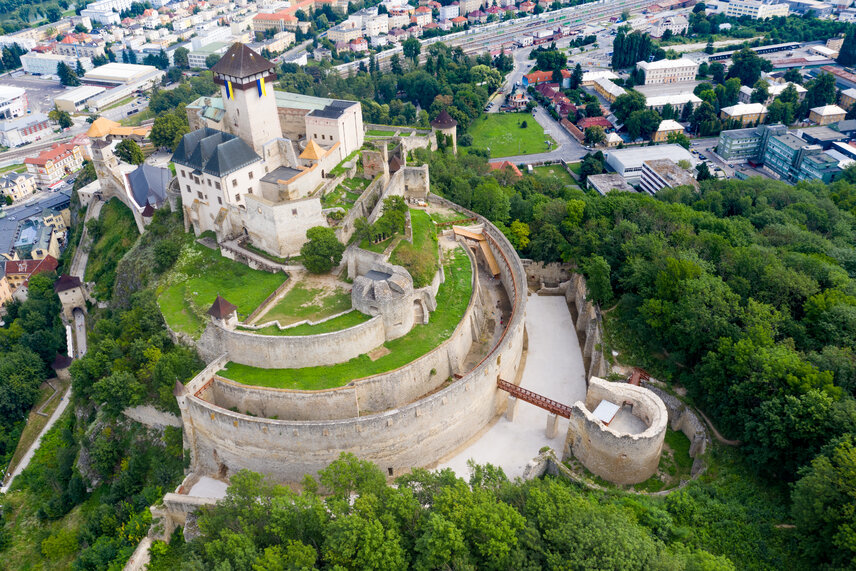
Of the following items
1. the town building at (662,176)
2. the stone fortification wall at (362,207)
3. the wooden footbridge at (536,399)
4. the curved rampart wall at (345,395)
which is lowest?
the town building at (662,176)

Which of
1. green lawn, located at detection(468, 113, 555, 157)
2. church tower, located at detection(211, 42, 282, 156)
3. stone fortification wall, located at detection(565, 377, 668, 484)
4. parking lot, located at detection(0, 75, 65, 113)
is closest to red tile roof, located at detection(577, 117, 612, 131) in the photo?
green lawn, located at detection(468, 113, 555, 157)

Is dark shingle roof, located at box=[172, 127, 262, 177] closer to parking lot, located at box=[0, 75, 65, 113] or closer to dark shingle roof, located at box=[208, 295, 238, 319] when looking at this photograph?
dark shingle roof, located at box=[208, 295, 238, 319]

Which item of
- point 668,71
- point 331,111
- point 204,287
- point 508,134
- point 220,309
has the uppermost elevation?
point 331,111

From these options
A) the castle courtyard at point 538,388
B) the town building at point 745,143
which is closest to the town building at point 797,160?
the town building at point 745,143

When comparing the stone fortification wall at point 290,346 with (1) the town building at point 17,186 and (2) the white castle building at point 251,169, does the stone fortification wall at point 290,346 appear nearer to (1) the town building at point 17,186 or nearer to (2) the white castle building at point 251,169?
(2) the white castle building at point 251,169

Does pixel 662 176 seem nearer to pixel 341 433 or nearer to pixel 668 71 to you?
pixel 668 71

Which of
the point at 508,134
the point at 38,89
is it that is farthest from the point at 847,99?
the point at 38,89
